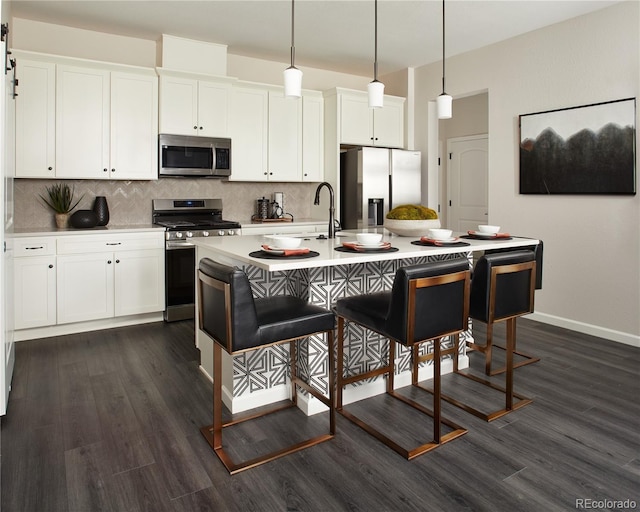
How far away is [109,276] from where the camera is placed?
13.6 feet

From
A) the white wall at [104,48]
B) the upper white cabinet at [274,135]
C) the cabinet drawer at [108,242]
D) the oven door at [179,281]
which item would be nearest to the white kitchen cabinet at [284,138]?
the upper white cabinet at [274,135]

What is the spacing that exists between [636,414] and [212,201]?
4.08m

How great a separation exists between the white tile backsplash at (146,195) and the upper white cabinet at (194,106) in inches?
22.4

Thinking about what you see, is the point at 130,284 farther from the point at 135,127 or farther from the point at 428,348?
the point at 428,348

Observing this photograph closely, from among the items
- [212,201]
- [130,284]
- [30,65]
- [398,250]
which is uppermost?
[30,65]

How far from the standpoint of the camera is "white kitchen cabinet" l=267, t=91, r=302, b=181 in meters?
5.16

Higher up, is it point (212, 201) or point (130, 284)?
point (212, 201)

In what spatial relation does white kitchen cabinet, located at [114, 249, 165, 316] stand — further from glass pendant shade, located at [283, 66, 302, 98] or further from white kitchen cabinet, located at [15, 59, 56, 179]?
glass pendant shade, located at [283, 66, 302, 98]

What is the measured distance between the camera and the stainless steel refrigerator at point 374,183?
5.27m

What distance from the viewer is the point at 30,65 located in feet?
12.9

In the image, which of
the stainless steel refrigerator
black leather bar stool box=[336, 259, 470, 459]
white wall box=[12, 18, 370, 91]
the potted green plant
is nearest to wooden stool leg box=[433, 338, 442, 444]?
black leather bar stool box=[336, 259, 470, 459]

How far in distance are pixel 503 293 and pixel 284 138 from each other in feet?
11.0

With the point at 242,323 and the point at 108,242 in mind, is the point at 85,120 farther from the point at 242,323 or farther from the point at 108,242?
the point at 242,323

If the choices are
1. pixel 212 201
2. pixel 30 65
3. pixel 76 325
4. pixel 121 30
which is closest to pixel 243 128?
pixel 212 201
